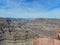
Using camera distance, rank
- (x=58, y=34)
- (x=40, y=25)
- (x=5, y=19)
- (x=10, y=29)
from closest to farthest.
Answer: (x=58, y=34) → (x=5, y=19) → (x=10, y=29) → (x=40, y=25)

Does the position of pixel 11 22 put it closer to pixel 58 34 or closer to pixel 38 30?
pixel 38 30

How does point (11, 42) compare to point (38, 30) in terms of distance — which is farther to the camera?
point (38, 30)

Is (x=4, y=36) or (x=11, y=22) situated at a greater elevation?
(x=11, y=22)

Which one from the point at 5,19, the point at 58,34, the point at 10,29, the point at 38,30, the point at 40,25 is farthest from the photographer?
the point at 40,25

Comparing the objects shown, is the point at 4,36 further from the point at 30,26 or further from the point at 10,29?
the point at 30,26

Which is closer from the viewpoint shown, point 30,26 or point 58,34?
point 58,34

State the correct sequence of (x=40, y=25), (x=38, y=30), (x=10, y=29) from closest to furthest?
1. (x=10, y=29)
2. (x=38, y=30)
3. (x=40, y=25)

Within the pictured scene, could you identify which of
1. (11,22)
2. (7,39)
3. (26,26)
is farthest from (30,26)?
(7,39)

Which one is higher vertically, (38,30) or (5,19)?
(5,19)

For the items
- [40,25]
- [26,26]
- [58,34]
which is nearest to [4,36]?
[26,26]
